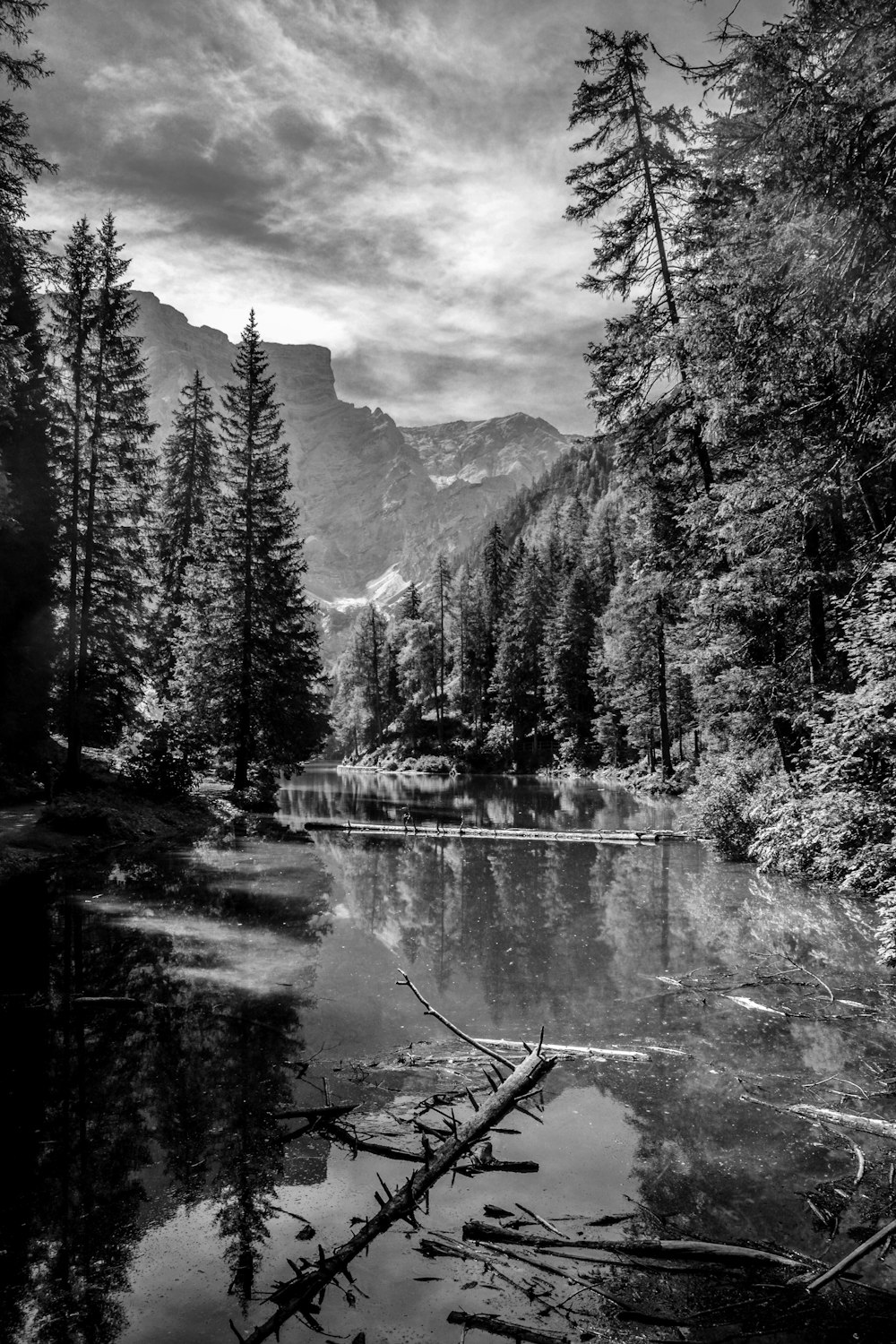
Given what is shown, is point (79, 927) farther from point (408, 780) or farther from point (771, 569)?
point (408, 780)

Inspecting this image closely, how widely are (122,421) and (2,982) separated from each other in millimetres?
21753

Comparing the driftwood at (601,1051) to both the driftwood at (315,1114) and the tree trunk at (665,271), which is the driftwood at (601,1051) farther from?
the tree trunk at (665,271)

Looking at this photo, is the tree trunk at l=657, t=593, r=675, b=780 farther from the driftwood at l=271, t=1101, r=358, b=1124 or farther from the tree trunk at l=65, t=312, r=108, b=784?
the driftwood at l=271, t=1101, r=358, b=1124

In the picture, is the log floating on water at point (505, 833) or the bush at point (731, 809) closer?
the bush at point (731, 809)

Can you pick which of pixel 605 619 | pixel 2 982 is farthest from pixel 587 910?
pixel 605 619

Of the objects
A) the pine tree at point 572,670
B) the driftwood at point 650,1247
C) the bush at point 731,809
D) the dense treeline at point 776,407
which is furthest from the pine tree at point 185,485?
the driftwood at point 650,1247

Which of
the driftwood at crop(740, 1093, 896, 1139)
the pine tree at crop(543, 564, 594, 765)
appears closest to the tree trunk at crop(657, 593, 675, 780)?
the pine tree at crop(543, 564, 594, 765)

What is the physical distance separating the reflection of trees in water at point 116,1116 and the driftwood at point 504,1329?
131cm

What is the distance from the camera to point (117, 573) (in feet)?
86.4

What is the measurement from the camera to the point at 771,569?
671 inches

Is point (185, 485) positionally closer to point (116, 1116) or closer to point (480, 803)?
point (480, 803)

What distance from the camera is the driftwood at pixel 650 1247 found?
430cm

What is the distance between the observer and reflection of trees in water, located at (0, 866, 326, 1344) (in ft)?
14.4

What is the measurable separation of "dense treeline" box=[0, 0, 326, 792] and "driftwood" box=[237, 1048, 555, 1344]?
1469cm
